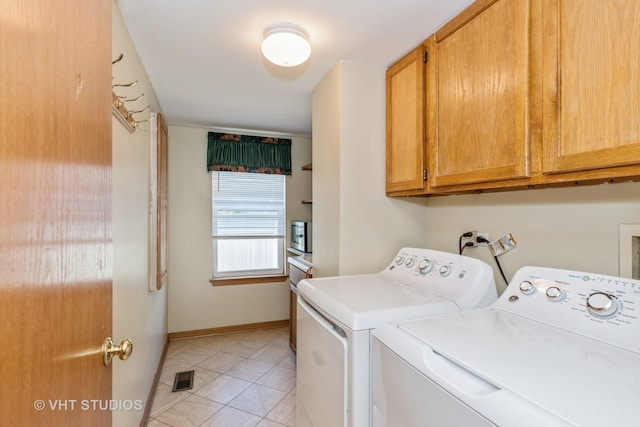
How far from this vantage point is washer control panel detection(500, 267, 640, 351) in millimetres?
851

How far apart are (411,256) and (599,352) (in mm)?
914

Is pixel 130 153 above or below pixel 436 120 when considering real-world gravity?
below

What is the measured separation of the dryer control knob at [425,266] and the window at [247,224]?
7.54 feet

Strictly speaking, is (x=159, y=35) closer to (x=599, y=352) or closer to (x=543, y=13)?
(x=543, y=13)

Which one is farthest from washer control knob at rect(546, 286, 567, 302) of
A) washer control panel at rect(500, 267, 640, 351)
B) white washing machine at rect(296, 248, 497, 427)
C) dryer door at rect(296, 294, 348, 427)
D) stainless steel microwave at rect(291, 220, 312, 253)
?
stainless steel microwave at rect(291, 220, 312, 253)

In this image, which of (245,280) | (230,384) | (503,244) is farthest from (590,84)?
(245,280)

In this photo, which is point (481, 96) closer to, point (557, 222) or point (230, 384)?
point (557, 222)

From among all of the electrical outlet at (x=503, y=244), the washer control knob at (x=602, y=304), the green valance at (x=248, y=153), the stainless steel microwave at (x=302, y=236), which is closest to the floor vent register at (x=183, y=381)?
the stainless steel microwave at (x=302, y=236)

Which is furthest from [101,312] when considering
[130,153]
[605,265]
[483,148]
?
[605,265]

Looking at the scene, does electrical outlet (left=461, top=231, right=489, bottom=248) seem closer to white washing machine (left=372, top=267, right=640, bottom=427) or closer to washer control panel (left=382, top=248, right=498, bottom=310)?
washer control panel (left=382, top=248, right=498, bottom=310)

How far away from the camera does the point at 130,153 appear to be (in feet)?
5.13

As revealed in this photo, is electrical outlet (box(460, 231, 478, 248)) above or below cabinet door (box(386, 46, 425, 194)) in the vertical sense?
below

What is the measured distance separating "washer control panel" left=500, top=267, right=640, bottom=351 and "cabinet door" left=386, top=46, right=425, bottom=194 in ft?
2.22

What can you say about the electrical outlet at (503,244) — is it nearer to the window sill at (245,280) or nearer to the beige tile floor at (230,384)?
the beige tile floor at (230,384)
